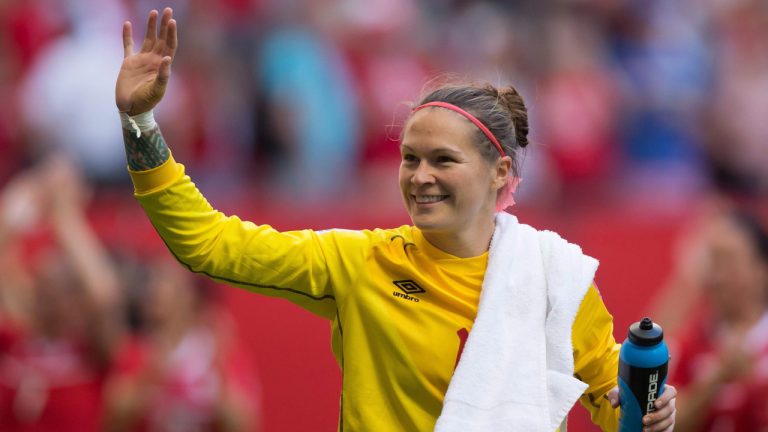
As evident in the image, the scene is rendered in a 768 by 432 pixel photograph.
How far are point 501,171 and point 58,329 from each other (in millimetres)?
2982

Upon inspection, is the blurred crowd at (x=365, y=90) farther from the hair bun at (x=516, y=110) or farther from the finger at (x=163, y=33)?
the finger at (x=163, y=33)

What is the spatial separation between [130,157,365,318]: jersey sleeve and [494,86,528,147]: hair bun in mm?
556

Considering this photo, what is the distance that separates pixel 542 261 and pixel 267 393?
381 cm

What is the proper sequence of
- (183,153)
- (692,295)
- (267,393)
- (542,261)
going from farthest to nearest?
1. (183,153)
2. (267,393)
3. (692,295)
4. (542,261)

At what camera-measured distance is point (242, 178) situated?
8266 mm

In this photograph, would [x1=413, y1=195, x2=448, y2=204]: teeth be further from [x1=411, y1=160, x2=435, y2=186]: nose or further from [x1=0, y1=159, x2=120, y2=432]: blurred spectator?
[x1=0, y1=159, x2=120, y2=432]: blurred spectator

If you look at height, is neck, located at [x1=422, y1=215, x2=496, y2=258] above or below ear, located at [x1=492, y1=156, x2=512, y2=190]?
below

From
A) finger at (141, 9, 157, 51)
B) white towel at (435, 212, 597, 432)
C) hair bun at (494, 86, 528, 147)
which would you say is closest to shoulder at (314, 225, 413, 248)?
white towel at (435, 212, 597, 432)

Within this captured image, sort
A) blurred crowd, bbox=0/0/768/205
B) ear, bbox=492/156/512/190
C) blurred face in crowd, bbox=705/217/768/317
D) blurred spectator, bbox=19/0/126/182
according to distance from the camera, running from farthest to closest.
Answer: blurred crowd, bbox=0/0/768/205 < blurred spectator, bbox=19/0/126/182 < blurred face in crowd, bbox=705/217/768/317 < ear, bbox=492/156/512/190

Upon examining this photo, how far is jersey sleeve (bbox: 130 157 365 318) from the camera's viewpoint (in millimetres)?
3613

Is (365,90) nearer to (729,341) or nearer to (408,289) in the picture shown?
(729,341)

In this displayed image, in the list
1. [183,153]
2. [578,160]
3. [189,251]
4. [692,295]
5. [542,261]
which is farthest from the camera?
[578,160]

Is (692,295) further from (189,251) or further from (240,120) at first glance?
(189,251)

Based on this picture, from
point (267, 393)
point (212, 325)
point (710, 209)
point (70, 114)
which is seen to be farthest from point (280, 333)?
point (710, 209)
